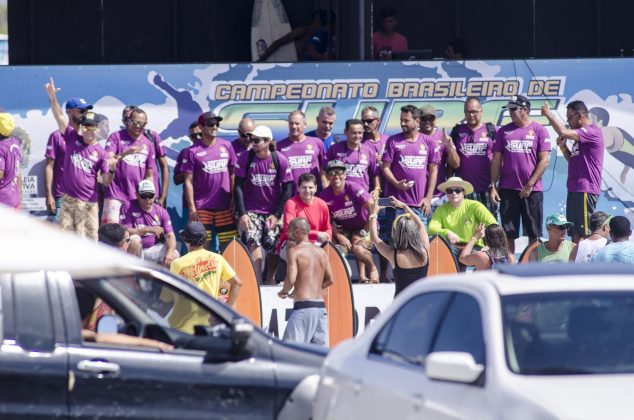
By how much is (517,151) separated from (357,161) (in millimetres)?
1966

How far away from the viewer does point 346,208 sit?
1588 cm

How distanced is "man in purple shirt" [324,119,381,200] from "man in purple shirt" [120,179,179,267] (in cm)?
223

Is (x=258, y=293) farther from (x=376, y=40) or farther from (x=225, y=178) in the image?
(x=376, y=40)

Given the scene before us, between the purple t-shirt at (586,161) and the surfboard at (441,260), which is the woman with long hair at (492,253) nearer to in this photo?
the surfboard at (441,260)

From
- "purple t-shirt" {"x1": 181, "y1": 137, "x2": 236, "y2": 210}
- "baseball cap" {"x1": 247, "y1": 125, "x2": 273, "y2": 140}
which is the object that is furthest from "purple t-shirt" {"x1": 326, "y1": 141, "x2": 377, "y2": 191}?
"purple t-shirt" {"x1": 181, "y1": 137, "x2": 236, "y2": 210}

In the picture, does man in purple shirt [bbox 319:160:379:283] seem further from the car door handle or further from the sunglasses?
the car door handle

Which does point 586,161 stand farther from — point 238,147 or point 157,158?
point 157,158

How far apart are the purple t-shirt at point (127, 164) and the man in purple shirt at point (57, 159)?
1.70 ft

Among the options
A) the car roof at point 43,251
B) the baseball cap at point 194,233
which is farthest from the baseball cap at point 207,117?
the car roof at point 43,251

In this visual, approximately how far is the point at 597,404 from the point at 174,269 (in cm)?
762

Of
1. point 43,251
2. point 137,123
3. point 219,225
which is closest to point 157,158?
point 137,123

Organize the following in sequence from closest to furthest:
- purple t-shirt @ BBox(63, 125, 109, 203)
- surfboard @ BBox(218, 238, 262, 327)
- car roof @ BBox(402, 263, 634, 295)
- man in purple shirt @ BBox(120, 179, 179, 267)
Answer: car roof @ BBox(402, 263, 634, 295), surfboard @ BBox(218, 238, 262, 327), man in purple shirt @ BBox(120, 179, 179, 267), purple t-shirt @ BBox(63, 125, 109, 203)

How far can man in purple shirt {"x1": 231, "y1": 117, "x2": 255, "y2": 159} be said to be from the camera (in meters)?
16.4

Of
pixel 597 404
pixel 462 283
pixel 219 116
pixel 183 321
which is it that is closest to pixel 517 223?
pixel 219 116
